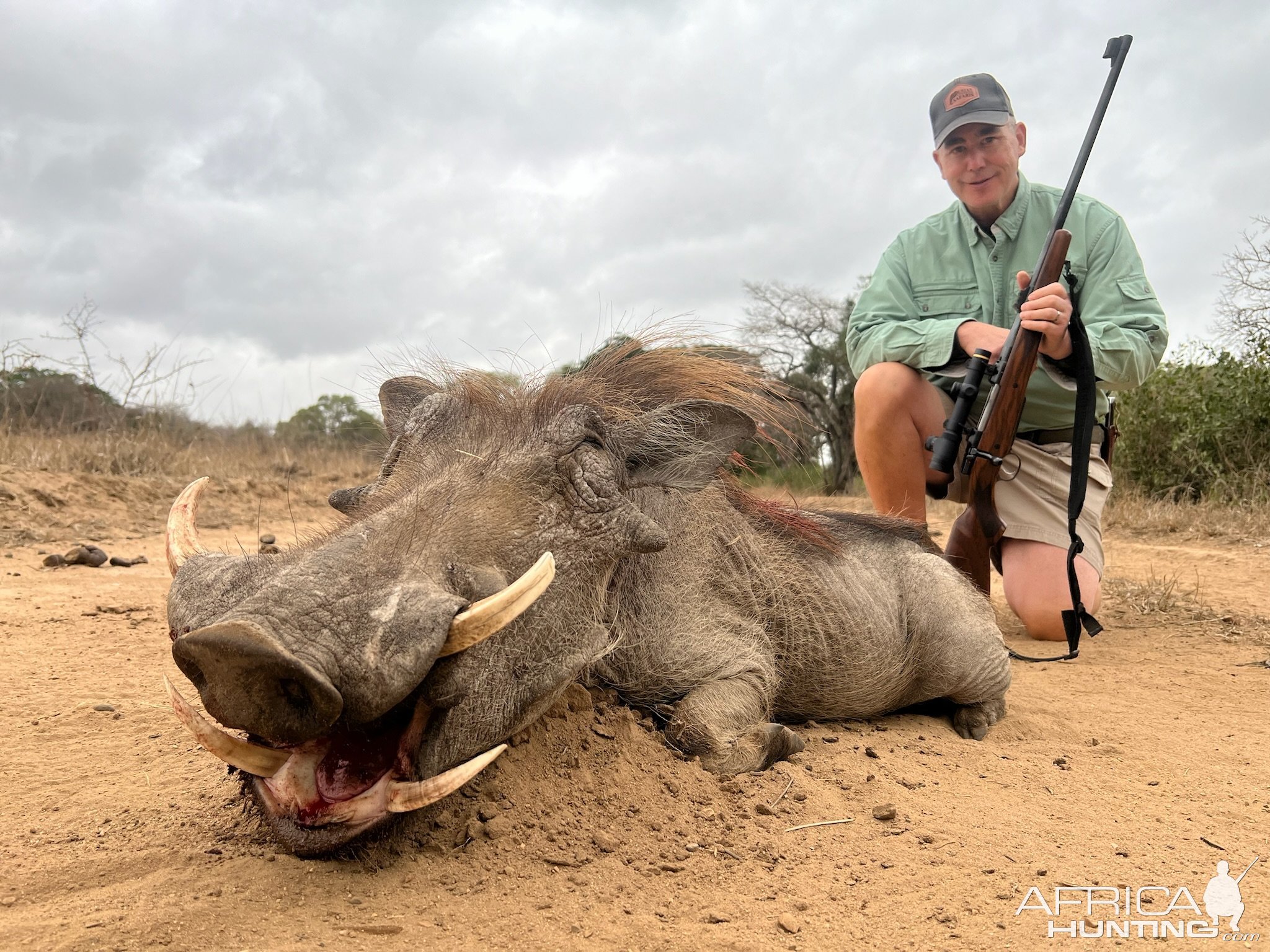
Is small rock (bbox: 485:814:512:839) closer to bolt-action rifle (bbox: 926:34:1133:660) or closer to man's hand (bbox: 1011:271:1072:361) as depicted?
bolt-action rifle (bbox: 926:34:1133:660)

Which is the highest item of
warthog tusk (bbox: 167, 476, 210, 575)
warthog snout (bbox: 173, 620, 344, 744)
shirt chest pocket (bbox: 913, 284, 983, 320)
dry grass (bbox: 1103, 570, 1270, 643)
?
shirt chest pocket (bbox: 913, 284, 983, 320)

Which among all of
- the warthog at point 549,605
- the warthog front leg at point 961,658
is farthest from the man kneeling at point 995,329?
the warthog front leg at point 961,658

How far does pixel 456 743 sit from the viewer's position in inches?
77.5

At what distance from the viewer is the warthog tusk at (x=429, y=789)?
1790 mm

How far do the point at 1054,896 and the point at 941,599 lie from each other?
5.52 ft

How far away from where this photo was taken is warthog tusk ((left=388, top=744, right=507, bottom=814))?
5.87 feet

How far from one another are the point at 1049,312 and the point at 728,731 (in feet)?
8.19

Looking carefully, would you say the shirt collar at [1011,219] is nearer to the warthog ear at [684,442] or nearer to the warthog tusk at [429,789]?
the warthog ear at [684,442]

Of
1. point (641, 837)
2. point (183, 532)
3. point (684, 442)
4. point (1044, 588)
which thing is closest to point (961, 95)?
point (1044, 588)

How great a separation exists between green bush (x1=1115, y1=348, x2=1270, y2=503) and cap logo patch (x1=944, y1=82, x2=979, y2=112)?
6.76 meters

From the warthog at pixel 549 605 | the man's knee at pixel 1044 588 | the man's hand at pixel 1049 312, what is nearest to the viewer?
the warthog at pixel 549 605

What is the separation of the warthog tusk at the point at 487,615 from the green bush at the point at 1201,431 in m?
9.83

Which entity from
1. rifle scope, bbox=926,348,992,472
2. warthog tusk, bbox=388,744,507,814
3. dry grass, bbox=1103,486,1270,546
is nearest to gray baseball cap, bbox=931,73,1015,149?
rifle scope, bbox=926,348,992,472

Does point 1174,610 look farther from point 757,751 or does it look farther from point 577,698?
point 577,698
